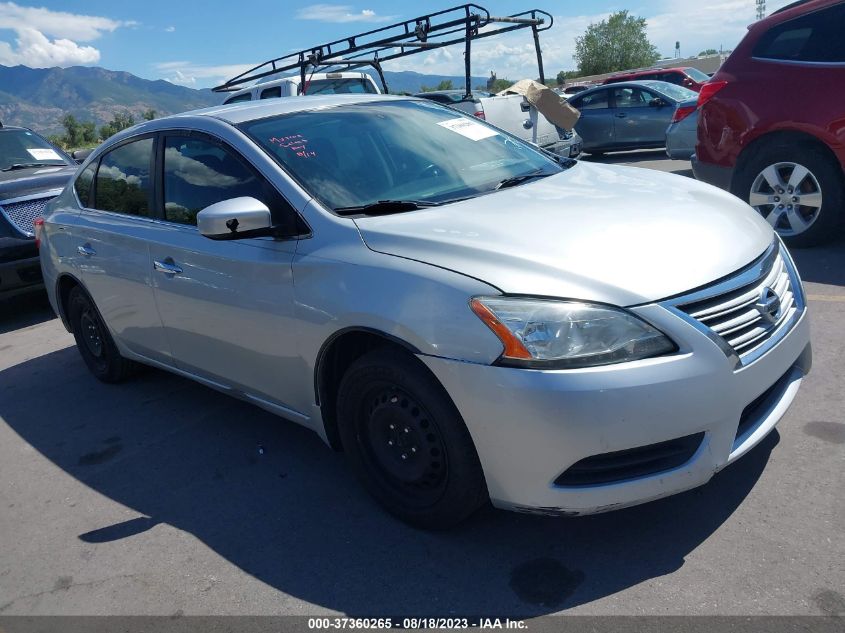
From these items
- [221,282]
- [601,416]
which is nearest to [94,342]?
[221,282]

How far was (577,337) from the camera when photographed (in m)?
2.37

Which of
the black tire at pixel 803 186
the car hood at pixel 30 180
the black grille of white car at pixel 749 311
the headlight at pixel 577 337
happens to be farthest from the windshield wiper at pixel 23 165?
the black grille of white car at pixel 749 311

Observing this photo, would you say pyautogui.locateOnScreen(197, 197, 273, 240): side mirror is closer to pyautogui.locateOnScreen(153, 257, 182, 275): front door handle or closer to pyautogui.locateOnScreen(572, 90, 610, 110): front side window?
pyautogui.locateOnScreen(153, 257, 182, 275): front door handle

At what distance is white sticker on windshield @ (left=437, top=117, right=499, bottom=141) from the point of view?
12.9 feet

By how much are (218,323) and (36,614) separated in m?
1.40

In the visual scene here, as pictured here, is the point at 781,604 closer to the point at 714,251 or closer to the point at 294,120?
the point at 714,251

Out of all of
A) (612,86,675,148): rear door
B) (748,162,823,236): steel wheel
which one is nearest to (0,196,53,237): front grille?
(748,162,823,236): steel wheel

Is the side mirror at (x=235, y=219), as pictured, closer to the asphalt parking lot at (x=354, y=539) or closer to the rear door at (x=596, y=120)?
the asphalt parking lot at (x=354, y=539)

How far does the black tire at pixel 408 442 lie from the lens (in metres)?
2.59

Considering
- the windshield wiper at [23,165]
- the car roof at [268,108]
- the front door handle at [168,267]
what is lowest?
the front door handle at [168,267]

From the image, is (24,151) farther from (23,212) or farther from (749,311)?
(749,311)

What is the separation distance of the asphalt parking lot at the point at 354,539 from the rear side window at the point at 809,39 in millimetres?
2653

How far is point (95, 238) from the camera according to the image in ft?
14.6

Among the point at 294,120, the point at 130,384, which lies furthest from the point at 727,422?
the point at 130,384
